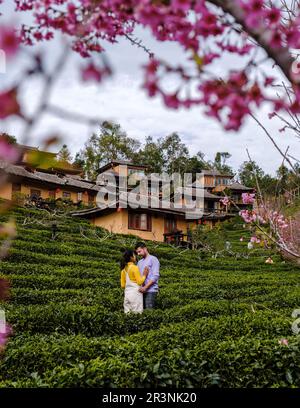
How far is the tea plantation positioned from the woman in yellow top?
260 mm

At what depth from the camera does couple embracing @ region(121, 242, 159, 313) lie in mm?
8570

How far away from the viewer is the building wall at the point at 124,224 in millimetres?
32938

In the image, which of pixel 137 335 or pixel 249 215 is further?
pixel 249 215

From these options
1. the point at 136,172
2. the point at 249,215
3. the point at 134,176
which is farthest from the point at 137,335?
the point at 136,172

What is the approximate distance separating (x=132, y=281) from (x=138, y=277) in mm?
157

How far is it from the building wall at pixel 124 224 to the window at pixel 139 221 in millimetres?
275

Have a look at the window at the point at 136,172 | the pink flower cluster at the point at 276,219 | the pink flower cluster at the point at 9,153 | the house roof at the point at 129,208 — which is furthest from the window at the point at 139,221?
the pink flower cluster at the point at 9,153

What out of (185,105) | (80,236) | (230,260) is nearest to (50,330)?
(185,105)

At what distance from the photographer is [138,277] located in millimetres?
8539

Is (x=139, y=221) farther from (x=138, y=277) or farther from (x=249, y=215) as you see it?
(x=249, y=215)

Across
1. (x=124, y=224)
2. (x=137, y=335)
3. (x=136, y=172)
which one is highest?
(x=136, y=172)

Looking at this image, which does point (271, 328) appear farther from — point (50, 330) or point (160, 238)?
point (160, 238)

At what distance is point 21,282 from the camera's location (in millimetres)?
12656

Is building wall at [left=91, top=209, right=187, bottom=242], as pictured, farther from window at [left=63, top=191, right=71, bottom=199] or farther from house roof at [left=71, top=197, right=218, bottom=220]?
window at [left=63, top=191, right=71, bottom=199]
